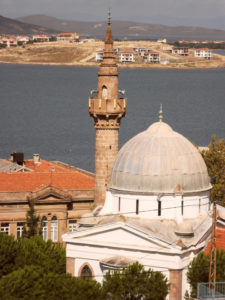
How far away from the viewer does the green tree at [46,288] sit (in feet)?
142

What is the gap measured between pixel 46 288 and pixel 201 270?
21.1ft

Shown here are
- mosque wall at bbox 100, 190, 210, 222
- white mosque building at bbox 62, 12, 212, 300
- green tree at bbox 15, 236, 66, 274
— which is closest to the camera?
white mosque building at bbox 62, 12, 212, 300

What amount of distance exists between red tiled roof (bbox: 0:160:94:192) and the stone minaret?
23.4 ft

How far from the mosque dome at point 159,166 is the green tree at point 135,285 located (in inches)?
176

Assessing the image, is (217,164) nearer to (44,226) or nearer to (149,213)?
(44,226)

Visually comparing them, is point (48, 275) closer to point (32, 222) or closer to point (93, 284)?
point (93, 284)

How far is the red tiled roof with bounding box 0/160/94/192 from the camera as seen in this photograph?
6838cm

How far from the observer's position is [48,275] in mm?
45094

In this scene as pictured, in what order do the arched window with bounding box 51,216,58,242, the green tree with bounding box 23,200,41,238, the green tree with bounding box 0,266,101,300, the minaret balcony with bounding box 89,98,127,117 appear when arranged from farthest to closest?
the arched window with bounding box 51,216,58,242 < the green tree with bounding box 23,200,41,238 < the minaret balcony with bounding box 89,98,127,117 < the green tree with bounding box 0,266,101,300

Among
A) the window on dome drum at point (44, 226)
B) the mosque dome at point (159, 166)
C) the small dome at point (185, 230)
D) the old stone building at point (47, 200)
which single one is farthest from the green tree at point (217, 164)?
the small dome at point (185, 230)

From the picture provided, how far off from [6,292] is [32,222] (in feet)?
70.8

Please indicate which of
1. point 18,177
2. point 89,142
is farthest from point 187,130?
point 18,177

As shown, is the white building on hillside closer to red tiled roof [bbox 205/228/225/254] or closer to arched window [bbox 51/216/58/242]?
red tiled roof [bbox 205/228/225/254]

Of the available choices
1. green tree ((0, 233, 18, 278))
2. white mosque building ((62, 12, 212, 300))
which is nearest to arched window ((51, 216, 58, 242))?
green tree ((0, 233, 18, 278))
